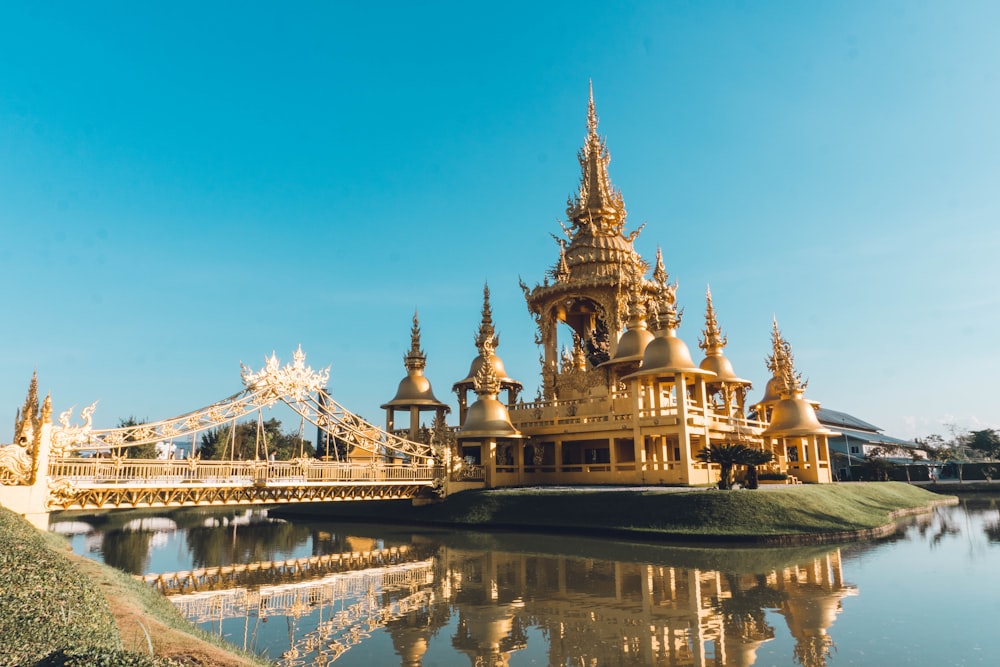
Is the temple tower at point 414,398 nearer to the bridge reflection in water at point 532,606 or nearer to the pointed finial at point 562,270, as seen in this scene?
the pointed finial at point 562,270

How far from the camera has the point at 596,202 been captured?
136ft

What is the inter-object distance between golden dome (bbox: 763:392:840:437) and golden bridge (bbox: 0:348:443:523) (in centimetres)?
1586

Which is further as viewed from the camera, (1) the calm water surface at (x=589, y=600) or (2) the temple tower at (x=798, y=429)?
(2) the temple tower at (x=798, y=429)

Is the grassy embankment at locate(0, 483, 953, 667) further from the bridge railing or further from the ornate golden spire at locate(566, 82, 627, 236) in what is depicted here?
the ornate golden spire at locate(566, 82, 627, 236)

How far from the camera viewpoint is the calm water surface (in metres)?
9.71

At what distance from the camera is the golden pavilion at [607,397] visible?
91.2 feet

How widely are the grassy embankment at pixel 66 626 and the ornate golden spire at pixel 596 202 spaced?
113 feet

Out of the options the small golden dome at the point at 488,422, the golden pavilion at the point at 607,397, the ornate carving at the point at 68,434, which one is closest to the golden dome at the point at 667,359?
the golden pavilion at the point at 607,397

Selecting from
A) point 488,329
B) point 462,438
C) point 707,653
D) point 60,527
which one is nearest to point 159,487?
point 462,438

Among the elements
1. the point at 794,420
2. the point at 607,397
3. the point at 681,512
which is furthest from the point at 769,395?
the point at 681,512

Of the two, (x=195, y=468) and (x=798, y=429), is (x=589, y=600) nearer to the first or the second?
(x=195, y=468)

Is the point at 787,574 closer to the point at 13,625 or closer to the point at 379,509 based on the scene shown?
the point at 13,625

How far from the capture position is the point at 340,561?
787 inches

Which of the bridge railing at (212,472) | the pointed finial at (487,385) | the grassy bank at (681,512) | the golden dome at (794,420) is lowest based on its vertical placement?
→ the grassy bank at (681,512)
